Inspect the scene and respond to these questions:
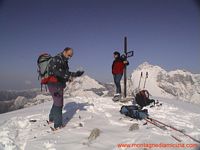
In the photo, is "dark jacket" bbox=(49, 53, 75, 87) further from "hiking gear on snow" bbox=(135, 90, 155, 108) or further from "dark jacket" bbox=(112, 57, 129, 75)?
"dark jacket" bbox=(112, 57, 129, 75)

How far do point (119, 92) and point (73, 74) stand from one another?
6062 millimetres

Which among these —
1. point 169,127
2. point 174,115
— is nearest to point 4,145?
point 169,127

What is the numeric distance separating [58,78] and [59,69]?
0.27m

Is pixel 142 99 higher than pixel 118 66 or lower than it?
lower

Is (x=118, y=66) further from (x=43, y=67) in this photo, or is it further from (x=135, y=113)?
(x=43, y=67)

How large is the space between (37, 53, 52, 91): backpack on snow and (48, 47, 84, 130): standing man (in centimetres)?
14

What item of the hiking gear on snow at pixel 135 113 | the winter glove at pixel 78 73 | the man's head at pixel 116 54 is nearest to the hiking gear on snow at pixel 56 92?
the winter glove at pixel 78 73

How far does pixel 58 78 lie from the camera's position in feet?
24.4

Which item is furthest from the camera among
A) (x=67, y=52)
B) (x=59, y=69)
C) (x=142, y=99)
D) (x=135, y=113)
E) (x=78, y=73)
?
(x=142, y=99)

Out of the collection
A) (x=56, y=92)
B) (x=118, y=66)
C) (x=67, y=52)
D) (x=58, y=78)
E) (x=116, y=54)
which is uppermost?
(x=116, y=54)

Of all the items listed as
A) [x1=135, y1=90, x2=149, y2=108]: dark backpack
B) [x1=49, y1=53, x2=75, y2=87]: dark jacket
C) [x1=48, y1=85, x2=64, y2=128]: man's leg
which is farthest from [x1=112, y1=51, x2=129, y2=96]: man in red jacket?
[x1=48, y1=85, x2=64, y2=128]: man's leg

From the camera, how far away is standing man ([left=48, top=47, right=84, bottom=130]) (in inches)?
289

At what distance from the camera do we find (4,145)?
5.93 m

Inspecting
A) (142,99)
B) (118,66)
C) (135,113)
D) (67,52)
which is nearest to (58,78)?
(67,52)
